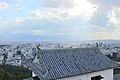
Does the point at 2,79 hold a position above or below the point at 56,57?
below

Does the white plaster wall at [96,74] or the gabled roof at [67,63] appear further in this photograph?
the white plaster wall at [96,74]

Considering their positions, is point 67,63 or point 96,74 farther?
point 96,74

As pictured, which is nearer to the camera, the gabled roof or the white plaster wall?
the gabled roof

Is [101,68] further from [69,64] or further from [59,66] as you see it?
[59,66]

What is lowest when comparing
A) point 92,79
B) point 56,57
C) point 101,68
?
point 92,79

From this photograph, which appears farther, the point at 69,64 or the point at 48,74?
the point at 69,64

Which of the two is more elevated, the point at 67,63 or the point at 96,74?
the point at 67,63

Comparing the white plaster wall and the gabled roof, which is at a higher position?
the gabled roof

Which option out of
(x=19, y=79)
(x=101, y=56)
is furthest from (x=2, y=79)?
(x=101, y=56)
